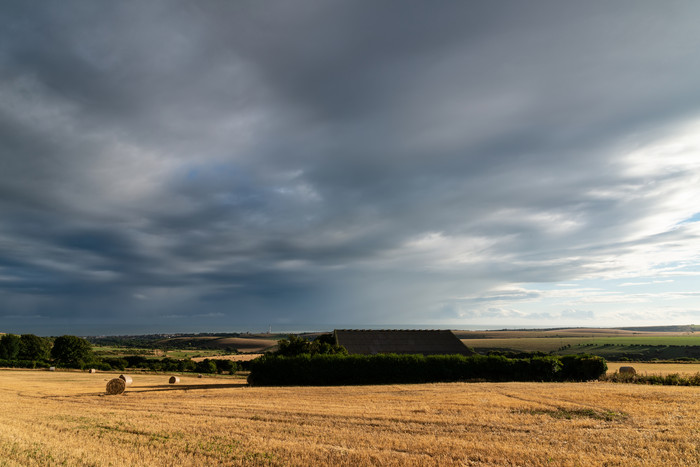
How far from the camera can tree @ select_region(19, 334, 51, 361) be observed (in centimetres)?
9838

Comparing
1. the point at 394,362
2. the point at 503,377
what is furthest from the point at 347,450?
the point at 503,377

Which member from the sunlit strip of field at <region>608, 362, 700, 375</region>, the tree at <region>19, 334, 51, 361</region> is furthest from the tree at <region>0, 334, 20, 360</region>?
the sunlit strip of field at <region>608, 362, 700, 375</region>

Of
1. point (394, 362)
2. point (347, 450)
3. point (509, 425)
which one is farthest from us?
point (394, 362)

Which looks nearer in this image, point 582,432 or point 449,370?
point 582,432

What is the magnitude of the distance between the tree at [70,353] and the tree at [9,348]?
34.1 ft

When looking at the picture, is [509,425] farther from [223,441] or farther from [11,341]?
[11,341]

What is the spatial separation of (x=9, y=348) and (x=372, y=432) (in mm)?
118208

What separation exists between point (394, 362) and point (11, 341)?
105 m

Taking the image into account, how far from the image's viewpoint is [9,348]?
97188 millimetres

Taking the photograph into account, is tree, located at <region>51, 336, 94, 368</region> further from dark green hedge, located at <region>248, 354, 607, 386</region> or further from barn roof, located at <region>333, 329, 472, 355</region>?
dark green hedge, located at <region>248, 354, 607, 386</region>

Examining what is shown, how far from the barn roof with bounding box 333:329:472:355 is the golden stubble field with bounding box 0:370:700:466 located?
3201 centimetres

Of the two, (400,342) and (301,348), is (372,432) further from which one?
(400,342)

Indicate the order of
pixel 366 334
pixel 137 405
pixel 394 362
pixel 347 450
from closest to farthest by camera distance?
1. pixel 347 450
2. pixel 137 405
3. pixel 394 362
4. pixel 366 334

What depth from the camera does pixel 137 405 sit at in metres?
27.8
